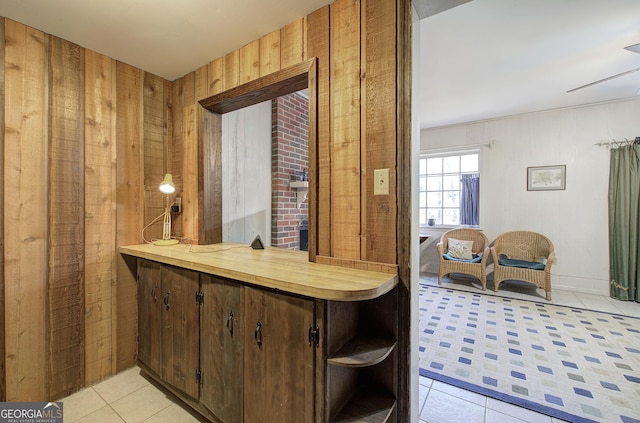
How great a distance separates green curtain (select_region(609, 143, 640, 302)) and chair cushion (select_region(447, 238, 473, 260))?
5.73 ft

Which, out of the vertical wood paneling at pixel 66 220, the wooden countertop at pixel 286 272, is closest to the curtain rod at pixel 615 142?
the wooden countertop at pixel 286 272

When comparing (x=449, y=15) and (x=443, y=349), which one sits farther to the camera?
(x=443, y=349)

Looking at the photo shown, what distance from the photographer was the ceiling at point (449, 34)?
4.94 feet

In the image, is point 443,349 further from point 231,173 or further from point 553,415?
point 231,173

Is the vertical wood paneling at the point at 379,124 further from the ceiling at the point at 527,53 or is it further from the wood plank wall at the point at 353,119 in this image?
the ceiling at the point at 527,53

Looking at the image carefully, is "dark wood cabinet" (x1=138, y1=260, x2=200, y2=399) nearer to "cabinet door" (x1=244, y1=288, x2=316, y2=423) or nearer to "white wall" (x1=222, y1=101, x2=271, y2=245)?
"cabinet door" (x1=244, y1=288, x2=316, y2=423)

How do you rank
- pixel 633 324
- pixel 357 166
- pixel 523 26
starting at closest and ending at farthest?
1. pixel 357 166
2. pixel 523 26
3. pixel 633 324

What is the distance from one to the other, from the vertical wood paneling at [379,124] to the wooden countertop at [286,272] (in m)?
0.17

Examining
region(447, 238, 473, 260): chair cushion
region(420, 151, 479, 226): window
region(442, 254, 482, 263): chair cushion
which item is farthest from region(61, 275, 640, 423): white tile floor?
region(420, 151, 479, 226): window

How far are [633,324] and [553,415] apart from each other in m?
2.33

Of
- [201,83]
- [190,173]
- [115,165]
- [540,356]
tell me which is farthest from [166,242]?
[540,356]

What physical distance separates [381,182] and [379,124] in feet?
0.95

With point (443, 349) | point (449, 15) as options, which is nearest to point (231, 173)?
point (449, 15)

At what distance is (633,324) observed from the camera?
2.87m
